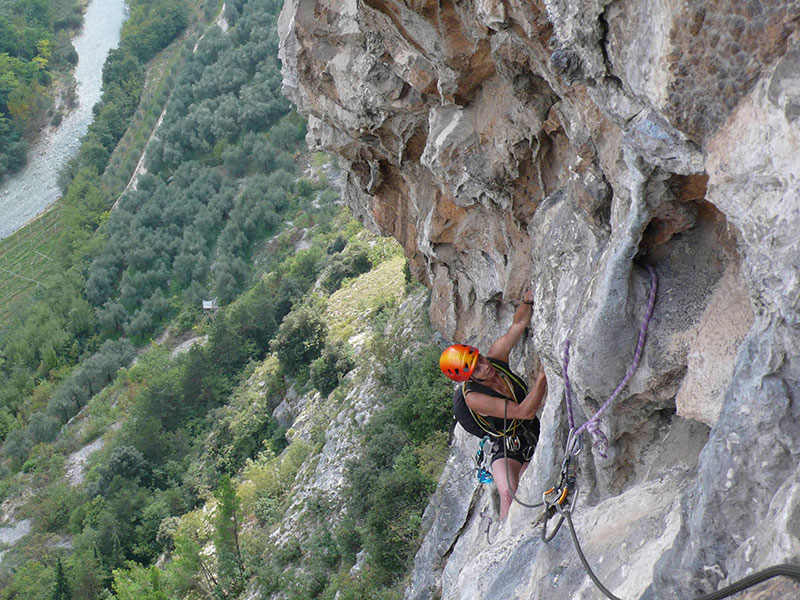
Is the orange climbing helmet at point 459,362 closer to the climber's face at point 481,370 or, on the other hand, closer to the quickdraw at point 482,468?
the climber's face at point 481,370

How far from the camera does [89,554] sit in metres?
27.8

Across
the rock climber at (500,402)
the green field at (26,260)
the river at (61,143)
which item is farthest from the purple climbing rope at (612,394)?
the river at (61,143)

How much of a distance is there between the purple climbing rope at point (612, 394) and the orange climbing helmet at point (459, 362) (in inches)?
48.8

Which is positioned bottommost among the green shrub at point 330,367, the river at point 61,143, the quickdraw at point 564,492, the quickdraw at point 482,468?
the green shrub at point 330,367

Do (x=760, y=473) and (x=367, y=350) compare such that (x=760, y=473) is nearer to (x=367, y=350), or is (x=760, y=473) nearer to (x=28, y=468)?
(x=367, y=350)

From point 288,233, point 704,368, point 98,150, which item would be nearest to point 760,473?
point 704,368

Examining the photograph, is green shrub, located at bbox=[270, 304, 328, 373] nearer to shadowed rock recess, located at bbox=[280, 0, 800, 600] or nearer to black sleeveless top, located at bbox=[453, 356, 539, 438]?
shadowed rock recess, located at bbox=[280, 0, 800, 600]

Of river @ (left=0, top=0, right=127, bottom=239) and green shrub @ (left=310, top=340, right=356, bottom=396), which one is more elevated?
river @ (left=0, top=0, right=127, bottom=239)

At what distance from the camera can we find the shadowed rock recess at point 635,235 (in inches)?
134

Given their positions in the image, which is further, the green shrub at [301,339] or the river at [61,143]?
the river at [61,143]

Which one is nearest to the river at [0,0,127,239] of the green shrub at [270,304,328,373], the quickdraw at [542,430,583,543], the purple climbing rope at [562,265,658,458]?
the green shrub at [270,304,328,373]

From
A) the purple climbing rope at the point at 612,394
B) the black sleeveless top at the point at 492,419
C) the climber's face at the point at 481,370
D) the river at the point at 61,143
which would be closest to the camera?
the purple climbing rope at the point at 612,394

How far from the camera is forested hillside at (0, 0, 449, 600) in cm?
2000

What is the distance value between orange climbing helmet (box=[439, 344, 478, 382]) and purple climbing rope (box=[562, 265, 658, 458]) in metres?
1.24
